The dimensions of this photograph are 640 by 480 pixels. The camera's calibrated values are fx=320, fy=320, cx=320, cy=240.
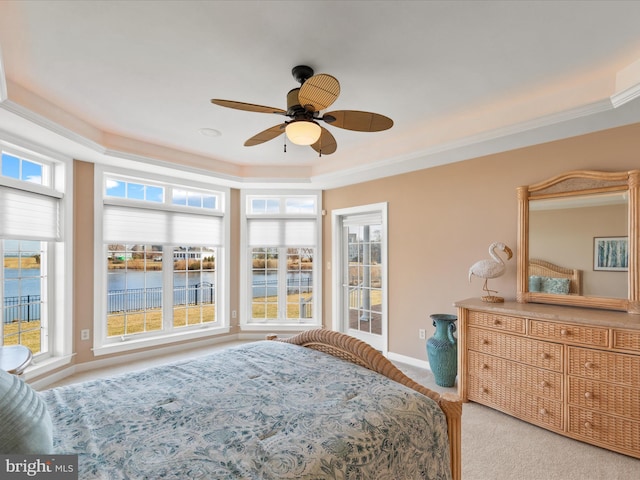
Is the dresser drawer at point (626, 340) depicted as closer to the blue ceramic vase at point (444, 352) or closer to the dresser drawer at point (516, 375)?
the dresser drawer at point (516, 375)

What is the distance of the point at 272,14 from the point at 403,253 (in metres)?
3.04

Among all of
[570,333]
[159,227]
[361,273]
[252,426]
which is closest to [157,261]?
[159,227]

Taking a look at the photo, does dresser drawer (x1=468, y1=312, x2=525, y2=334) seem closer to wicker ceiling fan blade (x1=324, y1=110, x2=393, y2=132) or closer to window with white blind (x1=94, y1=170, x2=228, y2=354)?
wicker ceiling fan blade (x1=324, y1=110, x2=393, y2=132)

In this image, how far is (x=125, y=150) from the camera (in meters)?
3.67

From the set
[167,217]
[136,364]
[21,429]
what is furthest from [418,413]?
[167,217]

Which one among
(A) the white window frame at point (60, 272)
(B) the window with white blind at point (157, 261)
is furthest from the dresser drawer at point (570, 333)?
(A) the white window frame at point (60, 272)

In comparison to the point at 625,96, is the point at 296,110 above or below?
below

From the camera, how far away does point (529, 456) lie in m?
2.18

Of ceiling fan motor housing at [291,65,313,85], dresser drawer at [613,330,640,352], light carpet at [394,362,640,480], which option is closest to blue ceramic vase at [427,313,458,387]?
light carpet at [394,362,640,480]

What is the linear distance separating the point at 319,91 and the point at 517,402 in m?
2.82

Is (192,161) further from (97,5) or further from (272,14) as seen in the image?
(272,14)

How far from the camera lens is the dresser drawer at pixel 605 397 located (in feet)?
6.95

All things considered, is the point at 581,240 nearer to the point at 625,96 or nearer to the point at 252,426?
the point at 625,96

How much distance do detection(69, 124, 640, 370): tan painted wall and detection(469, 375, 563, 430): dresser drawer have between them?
3.01ft
